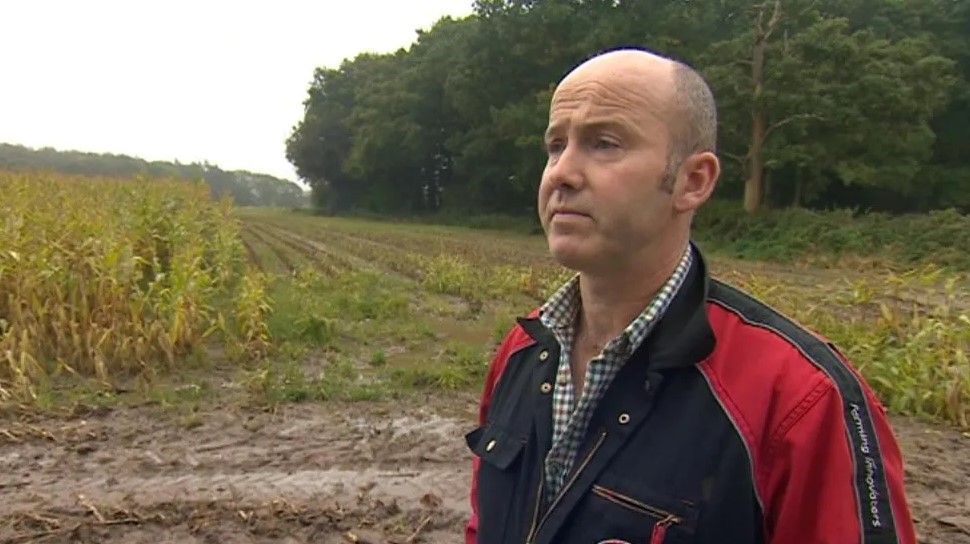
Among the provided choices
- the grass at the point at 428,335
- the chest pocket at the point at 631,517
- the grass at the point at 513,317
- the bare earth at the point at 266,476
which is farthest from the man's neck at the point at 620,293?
the grass at the point at 513,317

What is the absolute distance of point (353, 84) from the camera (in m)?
52.9

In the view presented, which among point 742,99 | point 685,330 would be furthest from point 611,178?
point 742,99

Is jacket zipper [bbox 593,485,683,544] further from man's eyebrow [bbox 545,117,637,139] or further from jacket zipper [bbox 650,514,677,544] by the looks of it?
man's eyebrow [bbox 545,117,637,139]

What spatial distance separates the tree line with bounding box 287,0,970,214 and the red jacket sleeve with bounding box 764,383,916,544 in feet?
69.0

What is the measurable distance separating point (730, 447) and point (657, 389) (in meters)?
0.15

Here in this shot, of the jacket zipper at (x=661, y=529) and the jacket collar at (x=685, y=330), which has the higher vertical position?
the jacket collar at (x=685, y=330)

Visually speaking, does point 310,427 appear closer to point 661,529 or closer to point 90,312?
point 90,312

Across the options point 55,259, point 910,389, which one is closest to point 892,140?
point 910,389

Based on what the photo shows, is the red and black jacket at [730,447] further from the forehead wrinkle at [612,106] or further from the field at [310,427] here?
the field at [310,427]

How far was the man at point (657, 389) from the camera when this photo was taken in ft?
4.13

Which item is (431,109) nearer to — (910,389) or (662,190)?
(910,389)

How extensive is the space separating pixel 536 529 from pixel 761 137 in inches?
874

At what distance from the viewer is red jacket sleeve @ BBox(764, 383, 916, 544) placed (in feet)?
4.03

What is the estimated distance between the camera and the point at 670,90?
4.86ft
